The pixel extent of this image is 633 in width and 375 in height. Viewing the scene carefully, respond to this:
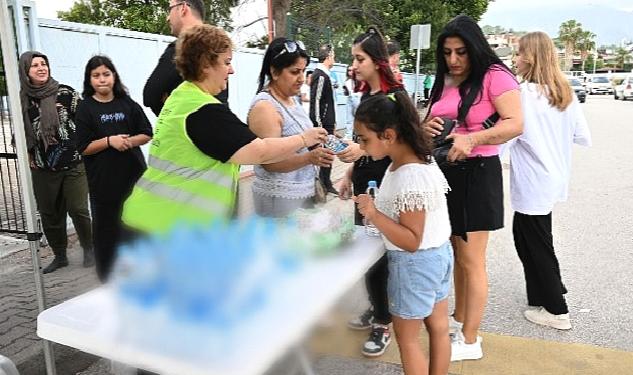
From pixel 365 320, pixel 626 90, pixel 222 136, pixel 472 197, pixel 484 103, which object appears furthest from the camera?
pixel 626 90

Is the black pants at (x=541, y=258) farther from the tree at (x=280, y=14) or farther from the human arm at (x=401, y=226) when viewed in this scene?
the tree at (x=280, y=14)

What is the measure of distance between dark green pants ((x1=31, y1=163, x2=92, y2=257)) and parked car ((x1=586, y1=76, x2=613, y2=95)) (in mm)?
49012

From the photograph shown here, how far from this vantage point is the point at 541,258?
11.0ft

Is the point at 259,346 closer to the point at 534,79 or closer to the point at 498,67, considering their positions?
the point at 498,67

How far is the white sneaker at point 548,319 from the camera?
11.1 ft

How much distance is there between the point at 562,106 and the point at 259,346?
2.54 m

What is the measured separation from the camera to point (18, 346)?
9.72 feet

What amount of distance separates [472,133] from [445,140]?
0.15 meters

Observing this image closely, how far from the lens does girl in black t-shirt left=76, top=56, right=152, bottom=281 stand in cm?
327

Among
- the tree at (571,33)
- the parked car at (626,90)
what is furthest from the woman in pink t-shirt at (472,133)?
the tree at (571,33)

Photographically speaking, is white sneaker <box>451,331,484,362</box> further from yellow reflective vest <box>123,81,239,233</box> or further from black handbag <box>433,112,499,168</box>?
yellow reflective vest <box>123,81,239,233</box>

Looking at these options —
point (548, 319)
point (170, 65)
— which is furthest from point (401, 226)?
point (548, 319)

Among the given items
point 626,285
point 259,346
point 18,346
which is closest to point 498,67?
point 259,346

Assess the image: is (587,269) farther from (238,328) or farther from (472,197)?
(238,328)
